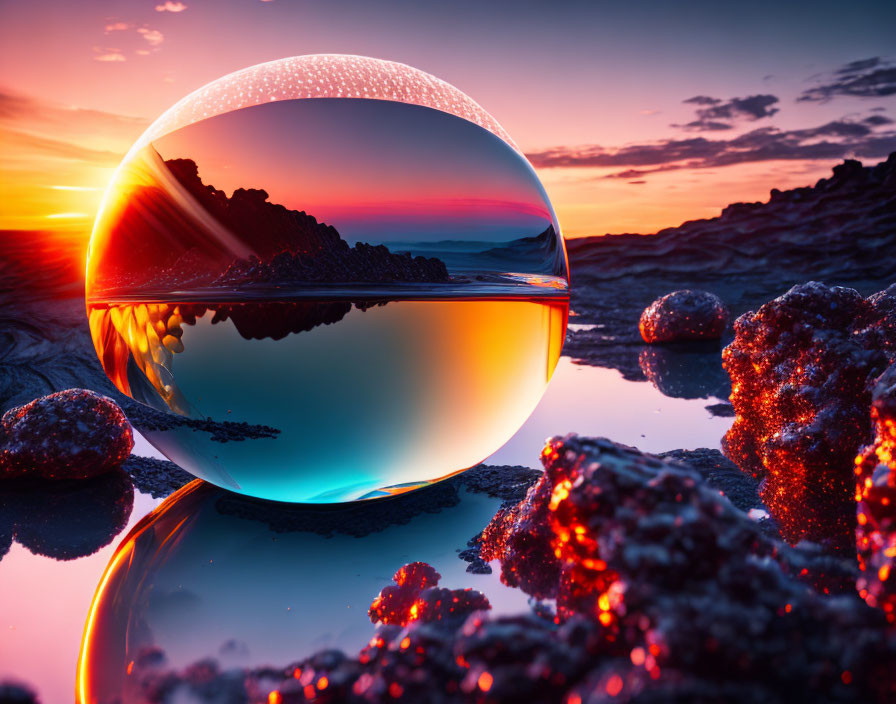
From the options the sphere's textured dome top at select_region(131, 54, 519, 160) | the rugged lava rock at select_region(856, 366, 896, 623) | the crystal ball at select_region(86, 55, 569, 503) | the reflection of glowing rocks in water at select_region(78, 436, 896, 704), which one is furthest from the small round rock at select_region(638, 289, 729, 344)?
the reflection of glowing rocks in water at select_region(78, 436, 896, 704)

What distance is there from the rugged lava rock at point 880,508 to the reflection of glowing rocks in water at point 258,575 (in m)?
0.67

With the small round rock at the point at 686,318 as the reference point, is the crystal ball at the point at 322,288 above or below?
above

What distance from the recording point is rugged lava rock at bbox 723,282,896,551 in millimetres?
1857

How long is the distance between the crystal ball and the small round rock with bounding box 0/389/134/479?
51cm

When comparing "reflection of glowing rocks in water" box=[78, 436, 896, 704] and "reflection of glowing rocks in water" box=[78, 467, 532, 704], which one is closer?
"reflection of glowing rocks in water" box=[78, 436, 896, 704]

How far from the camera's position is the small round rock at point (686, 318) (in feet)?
16.9

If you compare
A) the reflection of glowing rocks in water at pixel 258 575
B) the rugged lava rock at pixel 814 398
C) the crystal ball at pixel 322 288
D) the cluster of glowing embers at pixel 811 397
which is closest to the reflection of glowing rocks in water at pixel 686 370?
the cluster of glowing embers at pixel 811 397

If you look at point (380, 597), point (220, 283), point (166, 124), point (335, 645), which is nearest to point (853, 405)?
point (380, 597)

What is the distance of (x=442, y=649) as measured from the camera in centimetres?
78

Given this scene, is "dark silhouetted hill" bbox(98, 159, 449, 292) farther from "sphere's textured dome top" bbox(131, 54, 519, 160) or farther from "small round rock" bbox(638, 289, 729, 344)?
"small round rock" bbox(638, 289, 729, 344)

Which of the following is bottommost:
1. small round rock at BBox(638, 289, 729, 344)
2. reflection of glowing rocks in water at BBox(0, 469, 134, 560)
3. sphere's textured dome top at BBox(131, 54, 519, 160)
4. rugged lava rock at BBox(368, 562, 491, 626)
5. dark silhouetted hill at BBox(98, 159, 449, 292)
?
reflection of glowing rocks in water at BBox(0, 469, 134, 560)

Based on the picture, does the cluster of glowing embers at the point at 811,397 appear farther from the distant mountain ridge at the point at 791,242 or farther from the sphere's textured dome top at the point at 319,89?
the distant mountain ridge at the point at 791,242

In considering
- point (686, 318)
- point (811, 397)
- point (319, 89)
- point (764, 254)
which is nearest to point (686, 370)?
point (686, 318)

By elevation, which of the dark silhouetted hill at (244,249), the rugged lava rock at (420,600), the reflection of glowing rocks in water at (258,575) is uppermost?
the dark silhouetted hill at (244,249)
